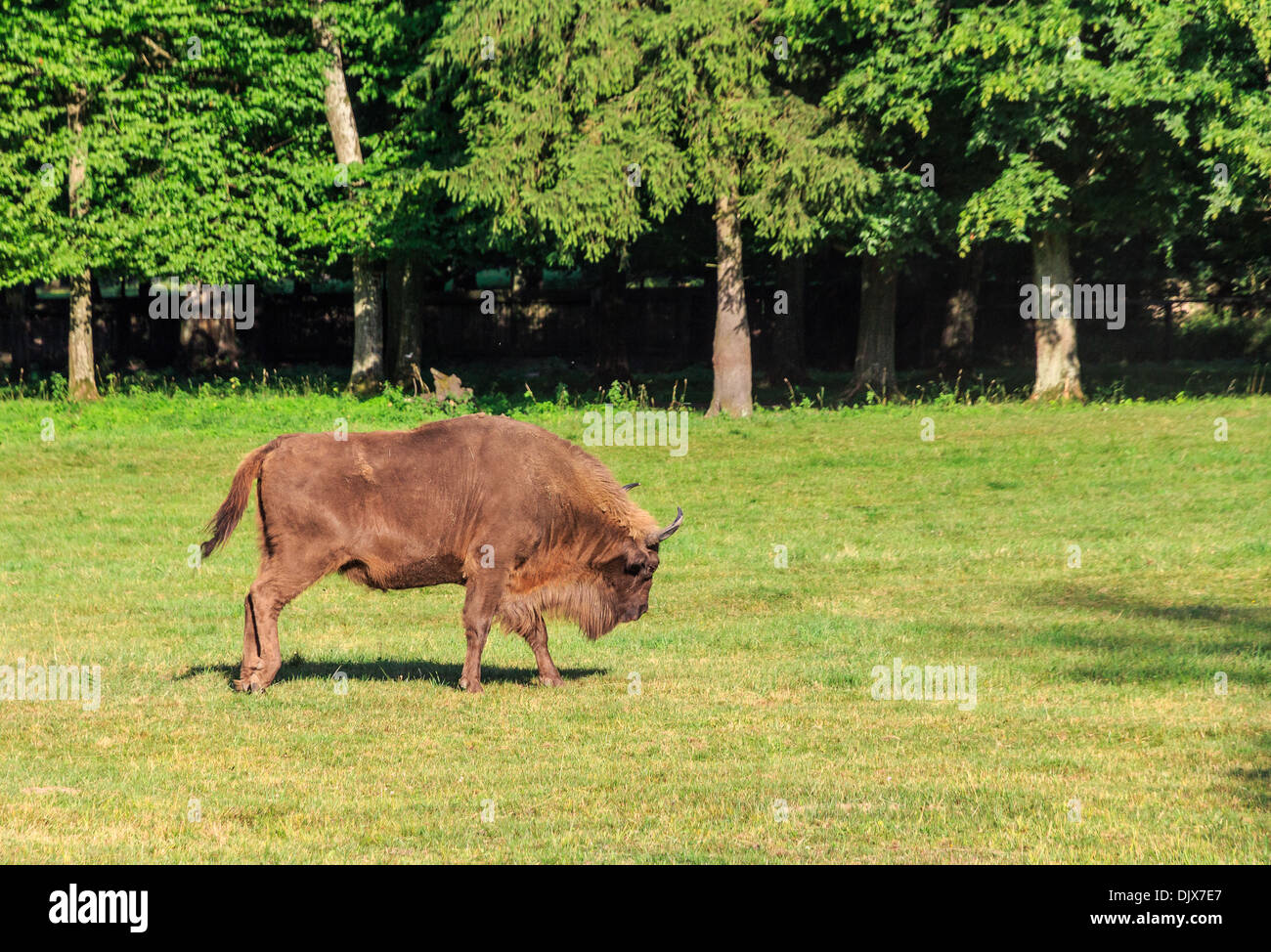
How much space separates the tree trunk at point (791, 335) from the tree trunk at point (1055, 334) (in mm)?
8160

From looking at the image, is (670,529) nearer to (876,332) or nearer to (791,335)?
(876,332)

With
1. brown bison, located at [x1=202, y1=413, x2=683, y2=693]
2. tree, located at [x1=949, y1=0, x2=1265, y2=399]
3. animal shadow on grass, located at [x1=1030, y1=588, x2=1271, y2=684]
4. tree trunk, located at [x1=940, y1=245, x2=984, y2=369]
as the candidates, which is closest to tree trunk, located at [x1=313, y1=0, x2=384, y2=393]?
tree, located at [x1=949, y1=0, x2=1265, y2=399]

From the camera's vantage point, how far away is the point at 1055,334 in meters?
31.8

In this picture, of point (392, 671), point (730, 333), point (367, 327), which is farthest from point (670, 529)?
point (367, 327)

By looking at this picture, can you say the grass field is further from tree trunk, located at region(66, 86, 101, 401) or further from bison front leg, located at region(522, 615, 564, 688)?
tree trunk, located at region(66, 86, 101, 401)

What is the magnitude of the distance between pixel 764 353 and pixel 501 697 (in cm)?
3512

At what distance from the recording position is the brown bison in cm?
1188

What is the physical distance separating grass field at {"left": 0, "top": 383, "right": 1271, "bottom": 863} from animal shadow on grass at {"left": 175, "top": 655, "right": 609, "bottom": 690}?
6 cm

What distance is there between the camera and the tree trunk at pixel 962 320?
40.6 metres

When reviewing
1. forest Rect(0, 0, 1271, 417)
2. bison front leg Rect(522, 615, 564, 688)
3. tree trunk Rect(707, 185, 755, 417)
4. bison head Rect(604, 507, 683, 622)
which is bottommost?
bison front leg Rect(522, 615, 564, 688)

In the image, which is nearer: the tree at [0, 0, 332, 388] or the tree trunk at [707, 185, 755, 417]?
the tree trunk at [707, 185, 755, 417]

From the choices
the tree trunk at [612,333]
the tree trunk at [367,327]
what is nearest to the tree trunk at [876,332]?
the tree trunk at [612,333]

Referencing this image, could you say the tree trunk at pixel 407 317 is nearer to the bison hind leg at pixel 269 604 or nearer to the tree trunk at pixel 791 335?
the tree trunk at pixel 791 335

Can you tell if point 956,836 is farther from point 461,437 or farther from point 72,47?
point 72,47
